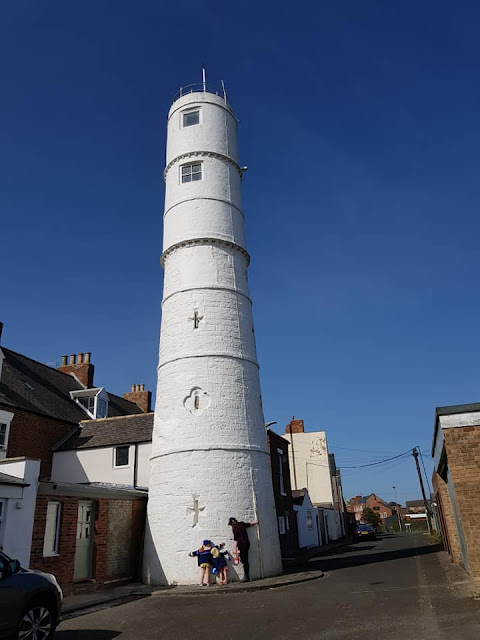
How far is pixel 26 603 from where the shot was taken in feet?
24.3

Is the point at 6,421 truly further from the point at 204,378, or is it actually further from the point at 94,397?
A: the point at 204,378

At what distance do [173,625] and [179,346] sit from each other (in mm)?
9569

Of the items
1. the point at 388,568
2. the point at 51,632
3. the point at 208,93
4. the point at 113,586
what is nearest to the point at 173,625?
the point at 51,632

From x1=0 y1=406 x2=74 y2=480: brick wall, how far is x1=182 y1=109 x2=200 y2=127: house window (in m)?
13.9

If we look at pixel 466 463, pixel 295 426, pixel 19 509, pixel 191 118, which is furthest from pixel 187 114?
pixel 295 426

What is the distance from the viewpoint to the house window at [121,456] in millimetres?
21220

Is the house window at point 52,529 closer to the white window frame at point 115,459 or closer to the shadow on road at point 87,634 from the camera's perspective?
the shadow on road at point 87,634

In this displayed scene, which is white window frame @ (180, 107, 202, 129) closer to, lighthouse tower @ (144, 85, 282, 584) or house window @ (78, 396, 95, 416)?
lighthouse tower @ (144, 85, 282, 584)

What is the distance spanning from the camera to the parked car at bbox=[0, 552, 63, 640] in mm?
7035

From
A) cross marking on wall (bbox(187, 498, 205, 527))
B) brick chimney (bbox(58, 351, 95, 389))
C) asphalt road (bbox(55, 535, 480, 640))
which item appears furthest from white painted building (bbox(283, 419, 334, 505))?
asphalt road (bbox(55, 535, 480, 640))

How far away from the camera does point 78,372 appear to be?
31.3 metres

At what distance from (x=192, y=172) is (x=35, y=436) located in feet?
42.7

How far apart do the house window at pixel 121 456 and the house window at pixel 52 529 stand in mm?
7223

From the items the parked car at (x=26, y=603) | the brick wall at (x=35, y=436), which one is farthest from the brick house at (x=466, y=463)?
the brick wall at (x=35, y=436)
